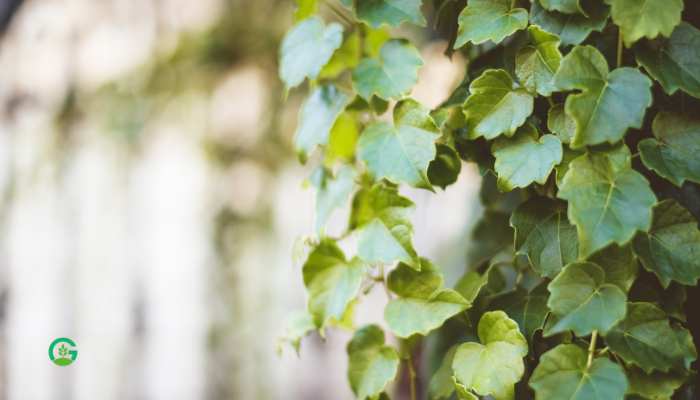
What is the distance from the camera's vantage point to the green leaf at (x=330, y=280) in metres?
0.83

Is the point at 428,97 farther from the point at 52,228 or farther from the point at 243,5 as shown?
the point at 52,228

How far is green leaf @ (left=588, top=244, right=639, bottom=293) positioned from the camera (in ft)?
2.25

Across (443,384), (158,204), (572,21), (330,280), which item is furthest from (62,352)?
(572,21)

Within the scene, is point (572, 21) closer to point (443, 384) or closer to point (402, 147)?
point (402, 147)

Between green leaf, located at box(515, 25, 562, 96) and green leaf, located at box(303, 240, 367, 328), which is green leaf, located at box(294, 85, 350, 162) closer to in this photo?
green leaf, located at box(303, 240, 367, 328)

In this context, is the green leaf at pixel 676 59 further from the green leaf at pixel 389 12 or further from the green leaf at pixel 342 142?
the green leaf at pixel 342 142

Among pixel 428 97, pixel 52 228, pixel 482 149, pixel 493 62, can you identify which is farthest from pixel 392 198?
pixel 52 228

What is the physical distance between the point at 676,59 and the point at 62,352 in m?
1.15

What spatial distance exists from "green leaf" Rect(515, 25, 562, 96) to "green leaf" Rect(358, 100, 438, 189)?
0.13 metres

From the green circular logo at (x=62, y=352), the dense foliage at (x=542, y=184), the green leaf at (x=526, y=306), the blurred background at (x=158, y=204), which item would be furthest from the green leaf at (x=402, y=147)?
the blurred background at (x=158, y=204)

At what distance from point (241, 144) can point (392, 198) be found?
1402mm

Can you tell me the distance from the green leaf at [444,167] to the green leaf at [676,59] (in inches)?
9.5

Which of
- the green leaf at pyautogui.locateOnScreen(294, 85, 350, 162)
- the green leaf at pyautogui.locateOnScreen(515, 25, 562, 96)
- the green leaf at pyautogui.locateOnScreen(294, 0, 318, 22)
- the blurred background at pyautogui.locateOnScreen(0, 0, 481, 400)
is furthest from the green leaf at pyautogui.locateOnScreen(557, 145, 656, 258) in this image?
the blurred background at pyautogui.locateOnScreen(0, 0, 481, 400)

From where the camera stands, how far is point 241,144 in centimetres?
214
